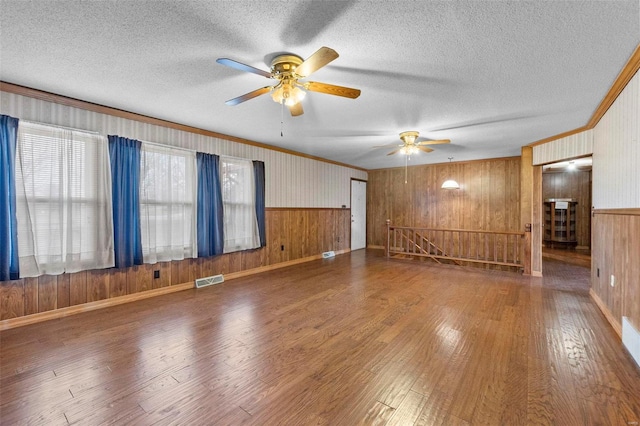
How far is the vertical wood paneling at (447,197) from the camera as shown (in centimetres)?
664

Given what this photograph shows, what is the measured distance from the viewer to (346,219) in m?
7.87

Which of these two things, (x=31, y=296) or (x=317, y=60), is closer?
(x=317, y=60)

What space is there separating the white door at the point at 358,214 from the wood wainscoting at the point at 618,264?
5.22 meters

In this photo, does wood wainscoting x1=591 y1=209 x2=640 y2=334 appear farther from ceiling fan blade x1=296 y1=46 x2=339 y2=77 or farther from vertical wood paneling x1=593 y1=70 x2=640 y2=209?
ceiling fan blade x1=296 y1=46 x2=339 y2=77

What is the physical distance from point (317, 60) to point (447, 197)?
6.52 meters

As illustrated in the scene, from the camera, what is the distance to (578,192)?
26.9 ft

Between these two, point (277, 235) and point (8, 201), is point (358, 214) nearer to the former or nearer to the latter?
point (277, 235)

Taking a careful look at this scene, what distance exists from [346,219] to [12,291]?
21.1 feet

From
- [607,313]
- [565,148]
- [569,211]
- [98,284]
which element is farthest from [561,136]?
[98,284]

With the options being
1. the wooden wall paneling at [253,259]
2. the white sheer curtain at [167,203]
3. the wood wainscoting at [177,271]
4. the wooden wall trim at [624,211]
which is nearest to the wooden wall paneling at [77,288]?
the wood wainscoting at [177,271]

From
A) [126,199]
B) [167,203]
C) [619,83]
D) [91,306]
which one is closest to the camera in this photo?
[619,83]

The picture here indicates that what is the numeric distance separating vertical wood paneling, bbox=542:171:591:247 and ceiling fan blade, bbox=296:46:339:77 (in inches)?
383

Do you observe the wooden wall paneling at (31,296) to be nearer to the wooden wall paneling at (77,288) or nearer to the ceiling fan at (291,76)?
the wooden wall paneling at (77,288)

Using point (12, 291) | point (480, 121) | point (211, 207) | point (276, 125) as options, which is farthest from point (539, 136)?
point (12, 291)
